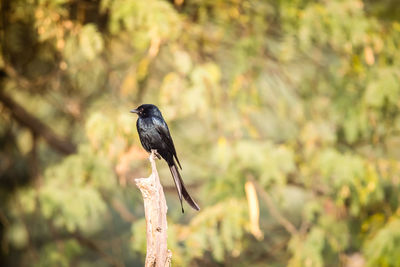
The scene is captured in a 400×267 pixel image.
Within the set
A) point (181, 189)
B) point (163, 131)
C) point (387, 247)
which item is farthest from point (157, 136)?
point (387, 247)

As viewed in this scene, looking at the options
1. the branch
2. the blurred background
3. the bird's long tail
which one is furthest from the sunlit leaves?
the branch

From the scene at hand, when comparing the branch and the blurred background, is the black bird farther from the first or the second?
the blurred background

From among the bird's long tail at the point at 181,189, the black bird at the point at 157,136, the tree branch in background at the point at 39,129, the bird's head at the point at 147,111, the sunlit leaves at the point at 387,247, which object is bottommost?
the sunlit leaves at the point at 387,247

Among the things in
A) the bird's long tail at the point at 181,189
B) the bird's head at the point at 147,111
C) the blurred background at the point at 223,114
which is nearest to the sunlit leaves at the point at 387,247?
the blurred background at the point at 223,114

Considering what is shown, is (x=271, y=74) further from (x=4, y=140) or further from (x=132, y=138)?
(x=4, y=140)

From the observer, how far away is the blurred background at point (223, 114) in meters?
5.79

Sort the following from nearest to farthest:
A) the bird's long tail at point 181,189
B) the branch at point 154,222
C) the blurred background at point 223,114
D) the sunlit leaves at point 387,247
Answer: the branch at point 154,222, the bird's long tail at point 181,189, the sunlit leaves at point 387,247, the blurred background at point 223,114

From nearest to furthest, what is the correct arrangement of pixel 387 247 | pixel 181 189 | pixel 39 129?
pixel 181 189 < pixel 387 247 < pixel 39 129

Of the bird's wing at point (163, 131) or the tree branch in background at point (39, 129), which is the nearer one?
the bird's wing at point (163, 131)

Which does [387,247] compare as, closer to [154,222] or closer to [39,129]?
[154,222]

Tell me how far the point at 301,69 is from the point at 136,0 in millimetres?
3121

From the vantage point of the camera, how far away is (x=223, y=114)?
→ 6527mm

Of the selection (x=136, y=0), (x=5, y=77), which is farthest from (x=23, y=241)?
(x=136, y=0)

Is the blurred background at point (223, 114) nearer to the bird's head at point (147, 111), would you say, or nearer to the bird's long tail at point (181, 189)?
the bird's head at point (147, 111)
